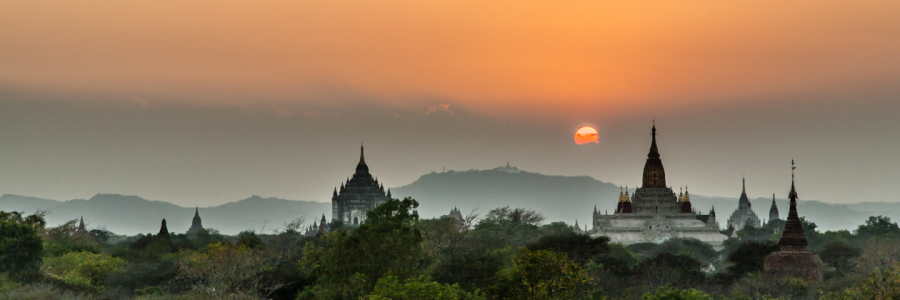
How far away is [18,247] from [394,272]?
30.0 m

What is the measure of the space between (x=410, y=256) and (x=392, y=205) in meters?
2.63

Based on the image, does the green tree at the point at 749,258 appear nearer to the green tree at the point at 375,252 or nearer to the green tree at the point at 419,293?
the green tree at the point at 375,252

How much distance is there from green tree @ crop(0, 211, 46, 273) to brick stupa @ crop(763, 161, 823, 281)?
46.7m

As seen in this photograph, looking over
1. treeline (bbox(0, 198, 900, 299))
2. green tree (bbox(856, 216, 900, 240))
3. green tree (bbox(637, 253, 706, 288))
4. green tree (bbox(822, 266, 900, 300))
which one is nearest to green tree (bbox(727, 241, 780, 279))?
treeline (bbox(0, 198, 900, 299))

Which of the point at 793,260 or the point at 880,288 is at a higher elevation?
the point at 793,260

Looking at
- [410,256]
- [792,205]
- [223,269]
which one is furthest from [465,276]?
[792,205]

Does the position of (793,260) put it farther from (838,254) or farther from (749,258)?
(838,254)

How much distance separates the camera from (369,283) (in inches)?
1884

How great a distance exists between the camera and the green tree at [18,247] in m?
63.4

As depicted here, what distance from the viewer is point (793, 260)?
65.2 m

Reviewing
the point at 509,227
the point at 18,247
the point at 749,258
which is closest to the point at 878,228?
the point at 509,227

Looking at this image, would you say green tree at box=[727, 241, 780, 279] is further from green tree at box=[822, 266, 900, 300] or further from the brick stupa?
green tree at box=[822, 266, 900, 300]

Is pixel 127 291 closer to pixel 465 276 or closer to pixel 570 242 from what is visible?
pixel 465 276

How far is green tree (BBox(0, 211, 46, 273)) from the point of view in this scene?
6341 cm
